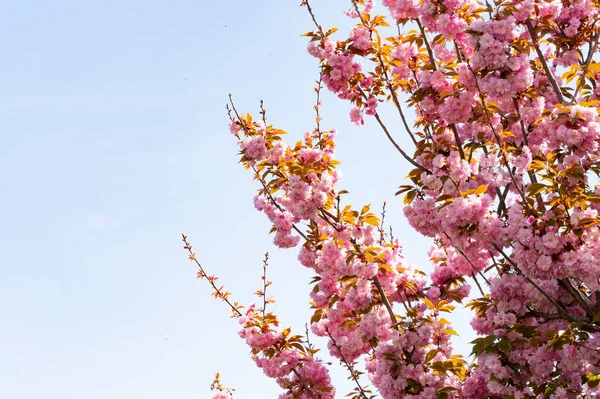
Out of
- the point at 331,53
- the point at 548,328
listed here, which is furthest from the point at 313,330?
the point at 331,53

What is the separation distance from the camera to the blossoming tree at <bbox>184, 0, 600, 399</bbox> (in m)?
5.45

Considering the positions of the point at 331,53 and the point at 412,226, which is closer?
the point at 412,226

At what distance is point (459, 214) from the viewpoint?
17.8ft

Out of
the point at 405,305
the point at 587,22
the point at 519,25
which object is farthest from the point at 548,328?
the point at 587,22

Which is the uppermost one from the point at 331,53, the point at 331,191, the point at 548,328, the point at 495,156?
the point at 331,53

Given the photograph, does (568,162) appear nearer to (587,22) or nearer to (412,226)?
(412,226)

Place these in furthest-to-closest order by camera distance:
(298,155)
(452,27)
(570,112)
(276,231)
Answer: (276,231) → (298,155) → (452,27) → (570,112)

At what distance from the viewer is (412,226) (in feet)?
20.5

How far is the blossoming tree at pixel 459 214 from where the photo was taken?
5.45 metres

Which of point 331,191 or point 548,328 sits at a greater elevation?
point 331,191

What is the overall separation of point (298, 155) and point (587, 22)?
345 cm

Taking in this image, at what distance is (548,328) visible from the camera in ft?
19.2

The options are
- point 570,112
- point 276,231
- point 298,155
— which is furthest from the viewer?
point 276,231

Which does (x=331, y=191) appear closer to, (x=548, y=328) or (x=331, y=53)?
(x=331, y=53)
